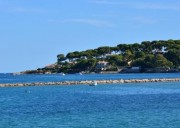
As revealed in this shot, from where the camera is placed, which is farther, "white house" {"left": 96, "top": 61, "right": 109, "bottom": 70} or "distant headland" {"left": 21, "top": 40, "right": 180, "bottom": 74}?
"white house" {"left": 96, "top": 61, "right": 109, "bottom": 70}

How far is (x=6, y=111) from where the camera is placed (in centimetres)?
4056

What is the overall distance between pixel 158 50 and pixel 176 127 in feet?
495

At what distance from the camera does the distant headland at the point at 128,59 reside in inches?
6560

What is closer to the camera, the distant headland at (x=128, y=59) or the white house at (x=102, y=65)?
the distant headland at (x=128, y=59)

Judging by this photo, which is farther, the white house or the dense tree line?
the white house

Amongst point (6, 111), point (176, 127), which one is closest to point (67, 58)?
point (6, 111)

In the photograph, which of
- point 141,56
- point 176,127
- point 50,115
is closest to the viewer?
point 176,127

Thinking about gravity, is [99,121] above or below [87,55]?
below

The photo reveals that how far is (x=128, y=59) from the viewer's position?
174m

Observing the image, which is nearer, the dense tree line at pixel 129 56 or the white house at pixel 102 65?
the dense tree line at pixel 129 56

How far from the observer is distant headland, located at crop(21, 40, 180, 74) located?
166625mm

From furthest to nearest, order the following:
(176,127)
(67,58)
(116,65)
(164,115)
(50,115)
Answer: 1. (67,58)
2. (116,65)
3. (50,115)
4. (164,115)
5. (176,127)

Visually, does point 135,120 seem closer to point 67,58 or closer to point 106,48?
point 106,48

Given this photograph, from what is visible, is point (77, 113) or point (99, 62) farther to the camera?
point (99, 62)
